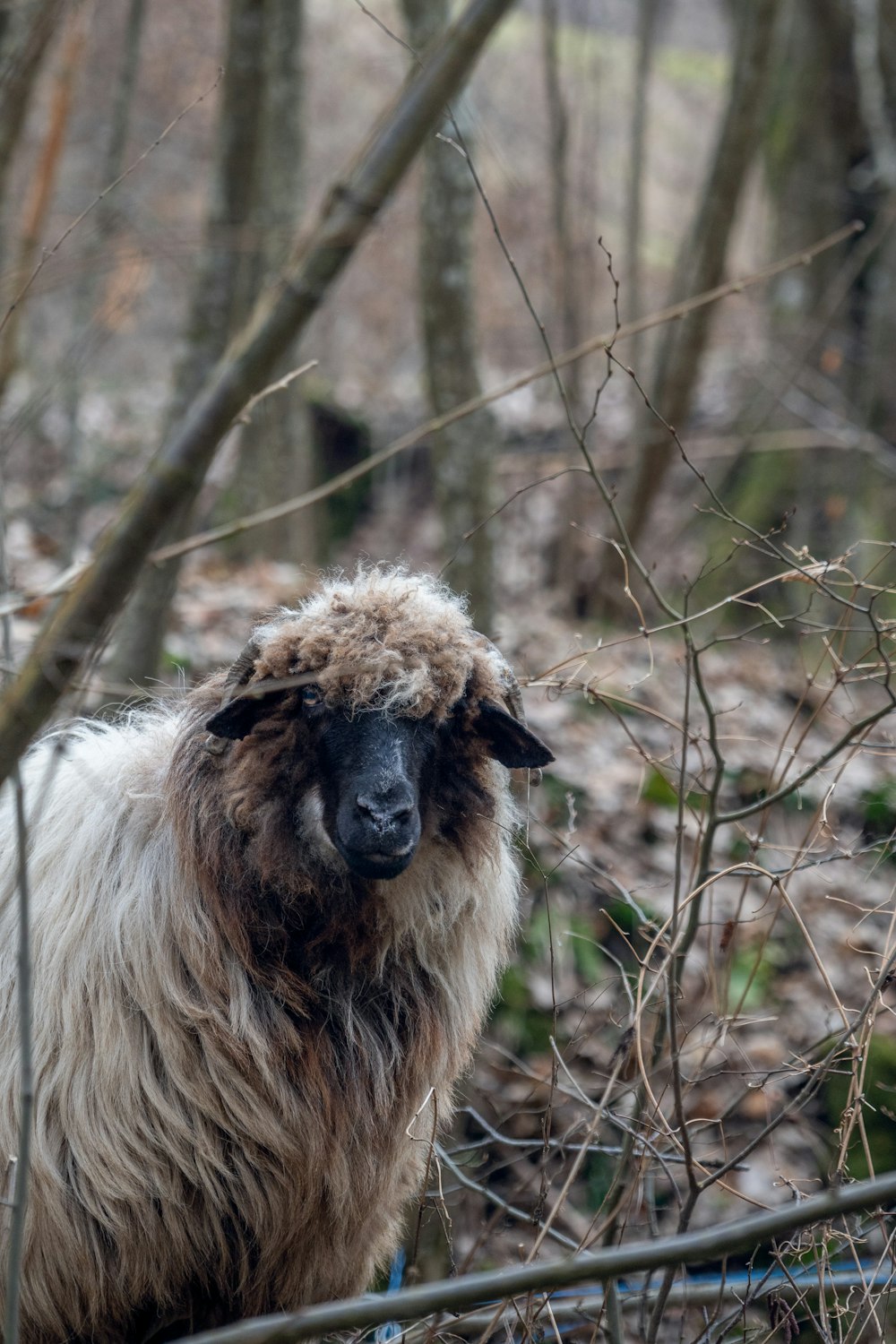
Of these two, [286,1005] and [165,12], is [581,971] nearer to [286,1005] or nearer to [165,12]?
[286,1005]

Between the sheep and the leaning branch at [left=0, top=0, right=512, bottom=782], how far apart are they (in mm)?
1418

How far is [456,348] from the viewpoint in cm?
755

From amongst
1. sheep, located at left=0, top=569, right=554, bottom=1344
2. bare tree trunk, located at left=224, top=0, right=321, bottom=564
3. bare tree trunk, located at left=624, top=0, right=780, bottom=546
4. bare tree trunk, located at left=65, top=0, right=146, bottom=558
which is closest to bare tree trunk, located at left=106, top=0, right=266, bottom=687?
bare tree trunk, located at left=65, top=0, right=146, bottom=558

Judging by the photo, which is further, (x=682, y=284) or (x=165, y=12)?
(x=165, y=12)

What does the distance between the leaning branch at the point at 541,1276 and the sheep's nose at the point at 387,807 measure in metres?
1.54

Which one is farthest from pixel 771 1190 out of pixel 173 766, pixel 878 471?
pixel 878 471

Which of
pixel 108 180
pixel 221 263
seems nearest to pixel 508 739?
pixel 221 263

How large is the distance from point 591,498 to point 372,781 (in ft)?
33.4

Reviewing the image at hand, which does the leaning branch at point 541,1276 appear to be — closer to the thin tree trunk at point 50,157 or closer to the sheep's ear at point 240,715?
the sheep's ear at point 240,715

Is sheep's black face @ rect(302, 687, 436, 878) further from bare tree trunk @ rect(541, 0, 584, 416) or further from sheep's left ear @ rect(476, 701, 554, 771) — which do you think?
bare tree trunk @ rect(541, 0, 584, 416)

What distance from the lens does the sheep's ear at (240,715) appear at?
351 cm

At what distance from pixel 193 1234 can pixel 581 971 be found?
11.3 ft

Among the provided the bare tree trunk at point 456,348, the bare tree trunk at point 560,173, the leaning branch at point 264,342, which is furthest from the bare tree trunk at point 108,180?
the leaning branch at point 264,342

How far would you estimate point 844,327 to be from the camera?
1198cm
